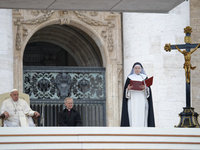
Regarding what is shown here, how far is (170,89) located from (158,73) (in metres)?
0.50

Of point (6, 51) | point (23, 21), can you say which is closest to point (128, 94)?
point (6, 51)

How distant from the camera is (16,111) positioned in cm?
1452

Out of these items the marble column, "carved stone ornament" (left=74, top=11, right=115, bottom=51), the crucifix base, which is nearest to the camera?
the crucifix base

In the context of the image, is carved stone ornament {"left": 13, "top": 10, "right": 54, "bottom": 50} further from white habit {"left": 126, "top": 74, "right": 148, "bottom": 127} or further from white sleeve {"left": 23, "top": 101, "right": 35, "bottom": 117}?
white habit {"left": 126, "top": 74, "right": 148, "bottom": 127}

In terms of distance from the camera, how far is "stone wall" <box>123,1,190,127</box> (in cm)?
1830

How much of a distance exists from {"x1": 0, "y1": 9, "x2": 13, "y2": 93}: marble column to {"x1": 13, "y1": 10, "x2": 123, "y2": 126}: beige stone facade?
83 centimetres

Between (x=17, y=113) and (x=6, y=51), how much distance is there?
147 inches

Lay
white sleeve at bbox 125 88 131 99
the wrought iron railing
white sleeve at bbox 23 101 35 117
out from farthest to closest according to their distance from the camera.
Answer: the wrought iron railing
white sleeve at bbox 23 101 35 117
white sleeve at bbox 125 88 131 99

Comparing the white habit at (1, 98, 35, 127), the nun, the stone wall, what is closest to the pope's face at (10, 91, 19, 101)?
the white habit at (1, 98, 35, 127)

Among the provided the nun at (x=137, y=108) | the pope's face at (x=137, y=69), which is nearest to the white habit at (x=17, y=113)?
the nun at (x=137, y=108)

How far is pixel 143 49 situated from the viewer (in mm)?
18766

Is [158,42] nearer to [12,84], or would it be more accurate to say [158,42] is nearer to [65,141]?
[12,84]

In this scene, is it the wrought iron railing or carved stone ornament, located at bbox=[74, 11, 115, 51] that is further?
carved stone ornament, located at bbox=[74, 11, 115, 51]

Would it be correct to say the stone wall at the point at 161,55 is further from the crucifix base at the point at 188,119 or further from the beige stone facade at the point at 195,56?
the crucifix base at the point at 188,119
